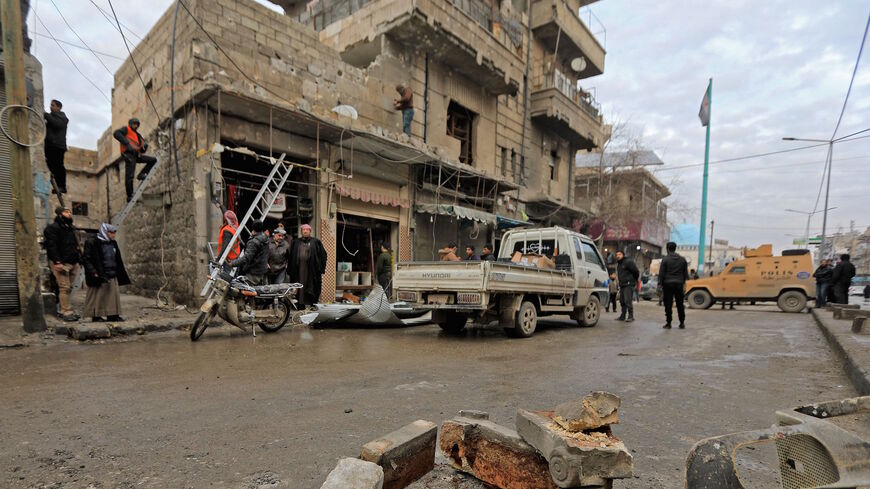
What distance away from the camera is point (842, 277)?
12219mm

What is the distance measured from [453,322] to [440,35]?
29.1 ft

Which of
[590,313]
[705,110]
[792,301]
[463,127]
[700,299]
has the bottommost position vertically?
[700,299]

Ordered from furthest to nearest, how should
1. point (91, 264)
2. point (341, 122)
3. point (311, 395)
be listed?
point (341, 122) → point (91, 264) → point (311, 395)

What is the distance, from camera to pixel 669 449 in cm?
253

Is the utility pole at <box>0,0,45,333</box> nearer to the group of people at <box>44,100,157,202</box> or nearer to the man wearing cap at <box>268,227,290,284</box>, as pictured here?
the group of people at <box>44,100,157,202</box>

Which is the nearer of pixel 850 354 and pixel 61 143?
pixel 850 354

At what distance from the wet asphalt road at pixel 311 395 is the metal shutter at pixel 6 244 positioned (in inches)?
114

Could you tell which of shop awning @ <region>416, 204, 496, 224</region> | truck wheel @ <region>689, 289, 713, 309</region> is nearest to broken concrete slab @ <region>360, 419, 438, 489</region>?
shop awning @ <region>416, 204, 496, 224</region>

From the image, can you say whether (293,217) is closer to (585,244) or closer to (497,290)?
(497,290)

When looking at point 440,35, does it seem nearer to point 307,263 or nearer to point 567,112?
point 307,263

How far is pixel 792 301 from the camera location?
43.5 feet

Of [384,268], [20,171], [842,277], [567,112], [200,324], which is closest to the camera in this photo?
[20,171]

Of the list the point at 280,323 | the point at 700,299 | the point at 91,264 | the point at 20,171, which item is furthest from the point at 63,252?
the point at 700,299

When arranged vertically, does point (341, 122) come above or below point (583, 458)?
above
